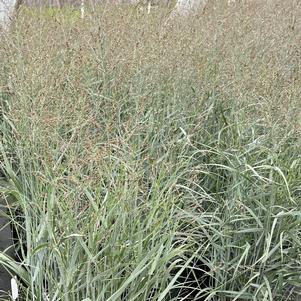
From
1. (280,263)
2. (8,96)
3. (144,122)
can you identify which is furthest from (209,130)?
(8,96)

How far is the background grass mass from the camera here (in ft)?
5.71

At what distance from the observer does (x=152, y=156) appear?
2.45 m

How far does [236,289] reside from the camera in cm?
231

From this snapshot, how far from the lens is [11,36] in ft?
10.7

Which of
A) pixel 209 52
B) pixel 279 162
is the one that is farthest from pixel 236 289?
pixel 209 52

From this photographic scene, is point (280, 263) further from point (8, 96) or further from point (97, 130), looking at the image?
point (8, 96)

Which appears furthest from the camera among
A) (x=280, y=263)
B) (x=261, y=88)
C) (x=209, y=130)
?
(x=209, y=130)

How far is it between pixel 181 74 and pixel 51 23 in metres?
1.24

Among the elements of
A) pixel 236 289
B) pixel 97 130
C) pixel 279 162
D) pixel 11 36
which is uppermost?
pixel 11 36

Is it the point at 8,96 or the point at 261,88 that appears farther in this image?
the point at 8,96

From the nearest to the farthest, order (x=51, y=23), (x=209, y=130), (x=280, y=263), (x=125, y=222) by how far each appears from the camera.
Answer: (x=125, y=222) → (x=280, y=263) → (x=209, y=130) → (x=51, y=23)

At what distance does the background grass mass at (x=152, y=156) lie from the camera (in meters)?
1.74

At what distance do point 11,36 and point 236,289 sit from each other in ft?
6.68

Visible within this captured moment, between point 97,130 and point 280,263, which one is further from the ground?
point 97,130
